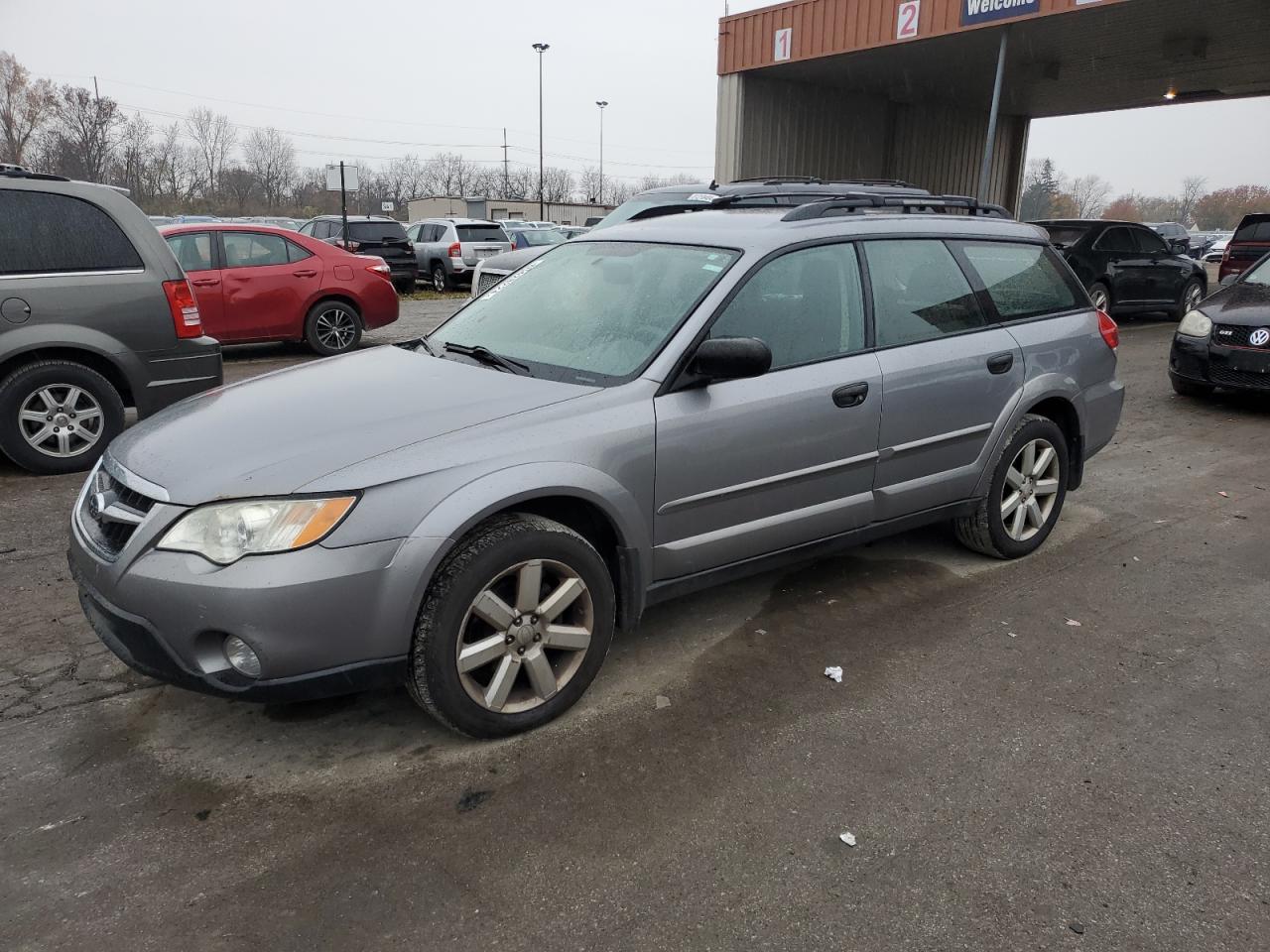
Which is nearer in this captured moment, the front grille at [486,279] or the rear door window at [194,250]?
the rear door window at [194,250]

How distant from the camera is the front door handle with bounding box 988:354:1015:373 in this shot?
169 inches

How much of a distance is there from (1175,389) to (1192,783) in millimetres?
7463

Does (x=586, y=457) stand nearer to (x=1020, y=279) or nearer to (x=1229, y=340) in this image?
(x=1020, y=279)

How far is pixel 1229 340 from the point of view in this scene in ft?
26.9

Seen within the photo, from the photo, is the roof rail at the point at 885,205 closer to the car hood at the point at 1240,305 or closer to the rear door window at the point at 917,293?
the rear door window at the point at 917,293

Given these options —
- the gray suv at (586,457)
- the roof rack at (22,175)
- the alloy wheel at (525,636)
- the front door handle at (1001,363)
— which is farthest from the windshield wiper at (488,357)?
the roof rack at (22,175)

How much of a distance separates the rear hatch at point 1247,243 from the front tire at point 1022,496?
531 inches

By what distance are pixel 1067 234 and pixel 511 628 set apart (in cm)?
1438

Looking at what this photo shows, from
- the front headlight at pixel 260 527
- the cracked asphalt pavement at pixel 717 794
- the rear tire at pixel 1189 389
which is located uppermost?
the front headlight at pixel 260 527

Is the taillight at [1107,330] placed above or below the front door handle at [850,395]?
above

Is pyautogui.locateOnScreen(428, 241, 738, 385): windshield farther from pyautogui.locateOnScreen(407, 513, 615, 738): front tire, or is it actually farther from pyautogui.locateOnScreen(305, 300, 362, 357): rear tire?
pyautogui.locateOnScreen(305, 300, 362, 357): rear tire

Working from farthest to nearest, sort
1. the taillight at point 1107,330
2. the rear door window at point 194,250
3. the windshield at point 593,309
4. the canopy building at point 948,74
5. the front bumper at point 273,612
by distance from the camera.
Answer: the canopy building at point 948,74
the rear door window at point 194,250
the taillight at point 1107,330
the windshield at point 593,309
the front bumper at point 273,612

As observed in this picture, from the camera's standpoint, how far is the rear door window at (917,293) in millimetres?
4008

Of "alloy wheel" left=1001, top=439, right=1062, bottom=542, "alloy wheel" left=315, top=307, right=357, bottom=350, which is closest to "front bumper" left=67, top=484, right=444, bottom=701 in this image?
"alloy wheel" left=1001, top=439, right=1062, bottom=542
